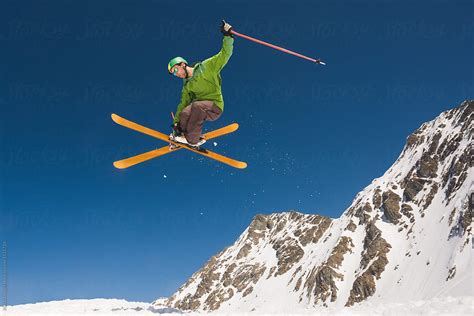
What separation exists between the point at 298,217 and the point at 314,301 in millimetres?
78457

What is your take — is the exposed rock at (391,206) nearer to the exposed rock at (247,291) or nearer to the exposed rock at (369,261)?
the exposed rock at (369,261)

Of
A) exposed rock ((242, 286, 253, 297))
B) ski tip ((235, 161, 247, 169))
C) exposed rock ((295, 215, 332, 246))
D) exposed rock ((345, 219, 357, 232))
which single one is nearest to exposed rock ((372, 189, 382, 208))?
exposed rock ((345, 219, 357, 232))

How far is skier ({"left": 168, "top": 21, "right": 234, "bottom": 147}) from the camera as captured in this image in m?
11.3

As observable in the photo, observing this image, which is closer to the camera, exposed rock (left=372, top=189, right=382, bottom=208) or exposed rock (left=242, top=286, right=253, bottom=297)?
exposed rock (left=372, top=189, right=382, bottom=208)

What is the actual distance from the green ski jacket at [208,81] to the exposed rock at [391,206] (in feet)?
372

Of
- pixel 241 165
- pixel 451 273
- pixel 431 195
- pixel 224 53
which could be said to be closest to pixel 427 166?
pixel 431 195

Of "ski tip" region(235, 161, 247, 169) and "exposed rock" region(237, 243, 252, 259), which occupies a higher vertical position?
"exposed rock" region(237, 243, 252, 259)

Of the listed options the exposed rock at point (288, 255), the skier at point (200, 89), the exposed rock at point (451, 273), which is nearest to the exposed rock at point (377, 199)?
the exposed rock at point (288, 255)

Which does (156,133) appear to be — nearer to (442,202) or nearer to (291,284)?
(442,202)

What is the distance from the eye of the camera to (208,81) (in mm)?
11719

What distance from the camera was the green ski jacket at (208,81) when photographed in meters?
11.2

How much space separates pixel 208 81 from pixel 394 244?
353ft

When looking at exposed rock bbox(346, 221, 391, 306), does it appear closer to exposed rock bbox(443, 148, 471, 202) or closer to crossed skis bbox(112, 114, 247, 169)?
exposed rock bbox(443, 148, 471, 202)

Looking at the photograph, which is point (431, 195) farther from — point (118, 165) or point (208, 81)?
point (208, 81)
